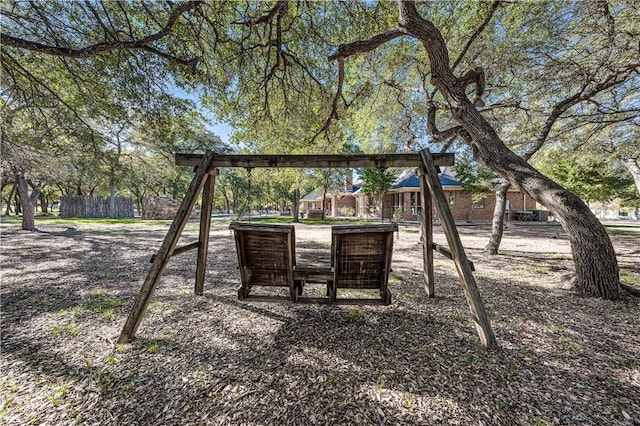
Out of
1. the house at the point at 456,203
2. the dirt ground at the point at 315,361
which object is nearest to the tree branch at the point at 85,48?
the dirt ground at the point at 315,361

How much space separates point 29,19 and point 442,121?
11.3 m

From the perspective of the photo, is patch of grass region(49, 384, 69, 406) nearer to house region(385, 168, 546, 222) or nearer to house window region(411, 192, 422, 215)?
house region(385, 168, 546, 222)

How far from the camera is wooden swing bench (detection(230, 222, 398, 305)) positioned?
275 centimetres

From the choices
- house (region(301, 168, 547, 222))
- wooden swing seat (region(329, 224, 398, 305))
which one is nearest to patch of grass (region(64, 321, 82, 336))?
wooden swing seat (region(329, 224, 398, 305))

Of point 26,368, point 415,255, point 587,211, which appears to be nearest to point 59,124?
point 26,368

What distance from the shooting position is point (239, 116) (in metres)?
7.77

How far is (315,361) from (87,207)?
102 feet

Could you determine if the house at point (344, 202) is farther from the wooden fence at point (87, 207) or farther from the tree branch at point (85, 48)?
the tree branch at point (85, 48)

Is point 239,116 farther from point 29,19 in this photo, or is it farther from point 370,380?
point 370,380

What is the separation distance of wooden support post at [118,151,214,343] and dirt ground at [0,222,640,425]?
0.62 feet

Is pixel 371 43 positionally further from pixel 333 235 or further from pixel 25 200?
pixel 25 200

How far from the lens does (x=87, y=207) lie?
928 inches

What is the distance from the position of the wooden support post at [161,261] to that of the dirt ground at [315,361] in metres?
0.19

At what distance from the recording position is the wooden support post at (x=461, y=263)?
251 centimetres
